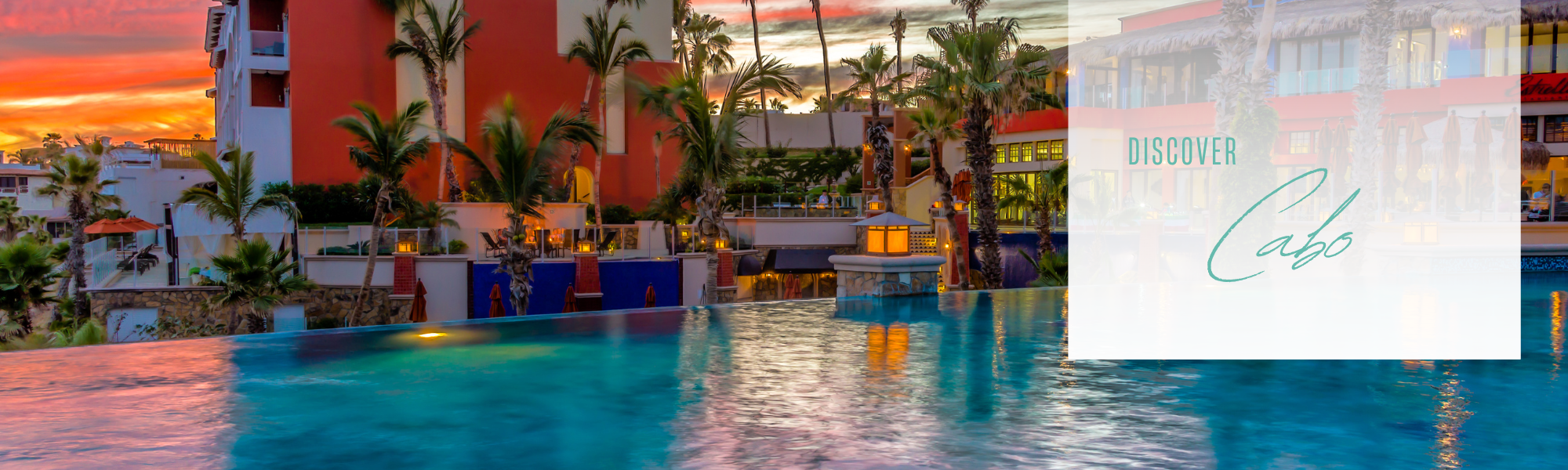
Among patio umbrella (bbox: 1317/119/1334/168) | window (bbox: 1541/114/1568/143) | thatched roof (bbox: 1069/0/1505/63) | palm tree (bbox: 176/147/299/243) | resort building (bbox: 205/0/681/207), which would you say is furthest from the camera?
patio umbrella (bbox: 1317/119/1334/168)

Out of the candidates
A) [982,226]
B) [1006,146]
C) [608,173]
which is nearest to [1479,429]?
[982,226]

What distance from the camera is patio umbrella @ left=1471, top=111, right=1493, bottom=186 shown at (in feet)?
92.2

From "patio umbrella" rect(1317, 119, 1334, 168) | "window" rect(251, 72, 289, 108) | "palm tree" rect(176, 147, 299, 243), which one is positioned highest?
"window" rect(251, 72, 289, 108)

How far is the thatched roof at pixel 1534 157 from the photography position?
30.4 metres

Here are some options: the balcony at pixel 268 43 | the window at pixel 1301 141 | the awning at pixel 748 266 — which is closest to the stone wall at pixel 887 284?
the awning at pixel 748 266

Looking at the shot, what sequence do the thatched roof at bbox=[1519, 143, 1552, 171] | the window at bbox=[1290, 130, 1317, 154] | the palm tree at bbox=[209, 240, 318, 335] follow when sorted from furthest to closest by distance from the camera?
the window at bbox=[1290, 130, 1317, 154] < the thatched roof at bbox=[1519, 143, 1552, 171] < the palm tree at bbox=[209, 240, 318, 335]

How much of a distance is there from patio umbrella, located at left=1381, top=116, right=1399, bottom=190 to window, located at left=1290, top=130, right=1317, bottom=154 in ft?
9.29

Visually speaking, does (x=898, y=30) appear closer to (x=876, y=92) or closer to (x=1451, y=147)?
(x=876, y=92)

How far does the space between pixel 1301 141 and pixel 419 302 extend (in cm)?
3087

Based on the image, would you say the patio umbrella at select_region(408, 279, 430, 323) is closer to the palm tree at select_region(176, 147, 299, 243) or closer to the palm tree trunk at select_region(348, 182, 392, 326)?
the palm tree trunk at select_region(348, 182, 392, 326)

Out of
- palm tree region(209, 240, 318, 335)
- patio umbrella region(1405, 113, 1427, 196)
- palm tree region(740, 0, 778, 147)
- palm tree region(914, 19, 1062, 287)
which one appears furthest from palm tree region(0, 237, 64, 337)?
palm tree region(740, 0, 778, 147)

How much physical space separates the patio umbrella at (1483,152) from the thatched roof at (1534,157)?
92cm

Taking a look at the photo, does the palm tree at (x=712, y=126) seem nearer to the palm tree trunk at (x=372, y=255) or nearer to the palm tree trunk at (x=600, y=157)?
the palm tree trunk at (x=372, y=255)

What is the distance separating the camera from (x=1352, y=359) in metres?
9.84
